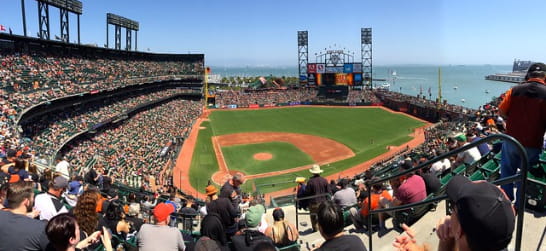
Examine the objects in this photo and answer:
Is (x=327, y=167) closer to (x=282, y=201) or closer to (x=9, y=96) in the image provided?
(x=282, y=201)

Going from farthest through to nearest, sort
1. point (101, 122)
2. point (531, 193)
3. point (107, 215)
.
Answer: point (101, 122), point (107, 215), point (531, 193)

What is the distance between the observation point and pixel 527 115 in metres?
4.61

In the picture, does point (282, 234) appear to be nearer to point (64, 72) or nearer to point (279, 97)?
point (64, 72)

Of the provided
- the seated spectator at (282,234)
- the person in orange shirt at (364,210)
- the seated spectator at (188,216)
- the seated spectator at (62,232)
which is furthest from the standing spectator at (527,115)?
the seated spectator at (188,216)

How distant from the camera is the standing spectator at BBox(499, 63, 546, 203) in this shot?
14.8 feet

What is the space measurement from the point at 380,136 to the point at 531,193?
3879cm

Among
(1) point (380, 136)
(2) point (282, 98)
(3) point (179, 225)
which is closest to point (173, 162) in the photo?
(3) point (179, 225)

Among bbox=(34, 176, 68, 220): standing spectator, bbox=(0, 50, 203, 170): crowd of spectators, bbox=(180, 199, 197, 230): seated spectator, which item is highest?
bbox=(0, 50, 203, 170): crowd of spectators

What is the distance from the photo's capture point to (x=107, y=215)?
6.90 m

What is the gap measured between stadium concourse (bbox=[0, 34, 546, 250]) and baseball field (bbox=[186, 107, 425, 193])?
255 cm

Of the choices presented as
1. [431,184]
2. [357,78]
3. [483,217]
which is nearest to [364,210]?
[431,184]

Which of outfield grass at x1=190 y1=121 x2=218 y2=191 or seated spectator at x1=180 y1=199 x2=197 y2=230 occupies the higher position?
seated spectator at x1=180 y1=199 x2=197 y2=230

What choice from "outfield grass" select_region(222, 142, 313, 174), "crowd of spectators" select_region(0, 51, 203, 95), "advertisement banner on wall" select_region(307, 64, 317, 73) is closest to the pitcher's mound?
"outfield grass" select_region(222, 142, 313, 174)

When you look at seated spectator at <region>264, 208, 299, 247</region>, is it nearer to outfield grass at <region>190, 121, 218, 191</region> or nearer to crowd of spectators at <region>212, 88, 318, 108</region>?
outfield grass at <region>190, 121, 218, 191</region>
